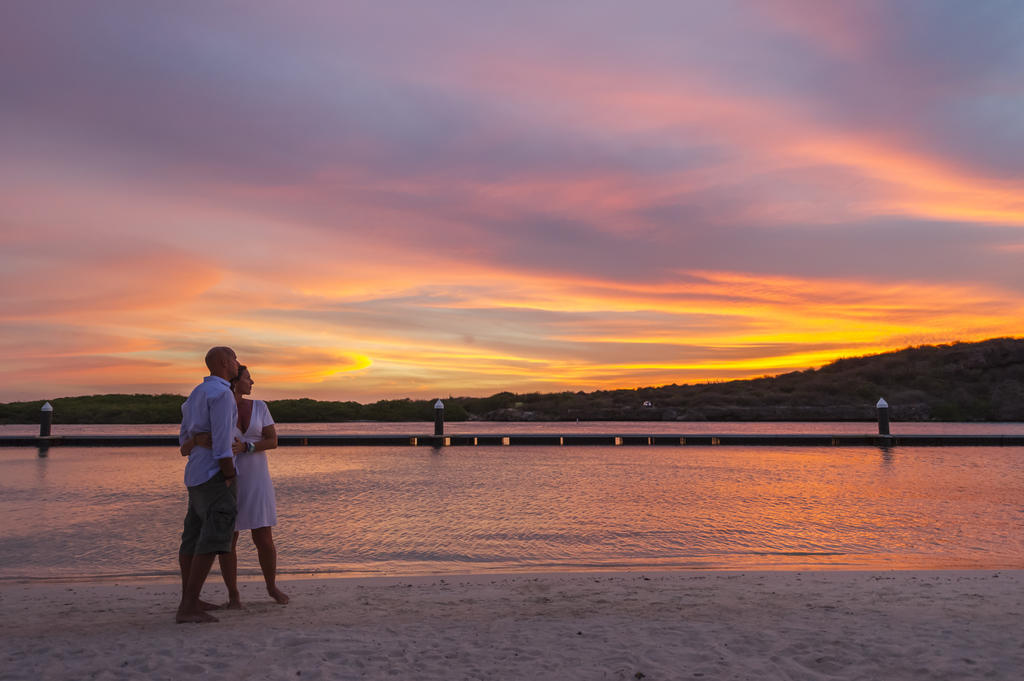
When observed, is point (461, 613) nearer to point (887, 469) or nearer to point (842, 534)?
point (842, 534)

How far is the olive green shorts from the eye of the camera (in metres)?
5.42

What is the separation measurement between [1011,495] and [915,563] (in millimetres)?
8609

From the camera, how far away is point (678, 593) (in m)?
6.56

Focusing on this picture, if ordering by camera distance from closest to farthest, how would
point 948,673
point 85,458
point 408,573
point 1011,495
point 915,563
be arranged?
point 948,673
point 408,573
point 915,563
point 1011,495
point 85,458

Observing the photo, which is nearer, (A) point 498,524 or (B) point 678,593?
(B) point 678,593

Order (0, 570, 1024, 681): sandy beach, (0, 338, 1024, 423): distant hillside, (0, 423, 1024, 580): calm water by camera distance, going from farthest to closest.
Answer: (0, 338, 1024, 423): distant hillside → (0, 423, 1024, 580): calm water → (0, 570, 1024, 681): sandy beach

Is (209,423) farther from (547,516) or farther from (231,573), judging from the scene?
(547,516)

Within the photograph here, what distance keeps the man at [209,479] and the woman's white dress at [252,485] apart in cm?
29

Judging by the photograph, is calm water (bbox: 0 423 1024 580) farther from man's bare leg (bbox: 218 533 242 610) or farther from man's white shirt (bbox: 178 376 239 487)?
man's white shirt (bbox: 178 376 239 487)

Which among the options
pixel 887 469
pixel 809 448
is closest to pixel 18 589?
pixel 887 469

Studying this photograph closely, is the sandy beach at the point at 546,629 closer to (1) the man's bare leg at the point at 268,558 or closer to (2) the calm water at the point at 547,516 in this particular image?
Result: (1) the man's bare leg at the point at 268,558

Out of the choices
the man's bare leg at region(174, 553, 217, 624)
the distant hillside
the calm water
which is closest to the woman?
the man's bare leg at region(174, 553, 217, 624)

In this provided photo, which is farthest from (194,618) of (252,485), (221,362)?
(221,362)

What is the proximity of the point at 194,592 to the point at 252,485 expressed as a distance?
92 cm
